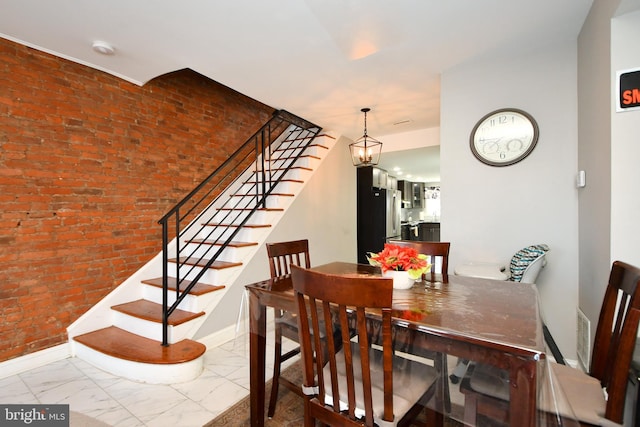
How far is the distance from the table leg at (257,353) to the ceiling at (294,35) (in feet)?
6.04

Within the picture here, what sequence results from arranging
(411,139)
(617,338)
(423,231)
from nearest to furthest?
(617,338) < (411,139) < (423,231)

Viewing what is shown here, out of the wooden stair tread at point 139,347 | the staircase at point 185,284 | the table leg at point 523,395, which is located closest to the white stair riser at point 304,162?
the staircase at point 185,284

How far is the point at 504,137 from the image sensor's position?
2572 millimetres

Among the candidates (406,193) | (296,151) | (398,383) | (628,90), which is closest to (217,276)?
(398,383)

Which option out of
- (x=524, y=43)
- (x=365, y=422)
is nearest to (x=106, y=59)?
(x=365, y=422)

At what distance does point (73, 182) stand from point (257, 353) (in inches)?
92.5

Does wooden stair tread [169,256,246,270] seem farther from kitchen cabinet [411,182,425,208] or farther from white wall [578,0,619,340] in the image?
kitchen cabinet [411,182,425,208]

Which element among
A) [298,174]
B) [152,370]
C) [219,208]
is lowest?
[152,370]

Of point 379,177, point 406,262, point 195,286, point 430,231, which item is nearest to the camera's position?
point 406,262

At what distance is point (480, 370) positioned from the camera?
1.23m

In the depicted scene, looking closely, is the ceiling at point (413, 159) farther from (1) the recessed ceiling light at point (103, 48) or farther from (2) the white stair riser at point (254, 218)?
(1) the recessed ceiling light at point (103, 48)

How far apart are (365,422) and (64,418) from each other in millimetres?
1920

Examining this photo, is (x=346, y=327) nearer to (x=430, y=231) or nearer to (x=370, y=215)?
(x=370, y=215)

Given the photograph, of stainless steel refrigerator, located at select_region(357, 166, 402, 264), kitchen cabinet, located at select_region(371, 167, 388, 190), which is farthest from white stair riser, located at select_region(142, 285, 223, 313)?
kitchen cabinet, located at select_region(371, 167, 388, 190)
